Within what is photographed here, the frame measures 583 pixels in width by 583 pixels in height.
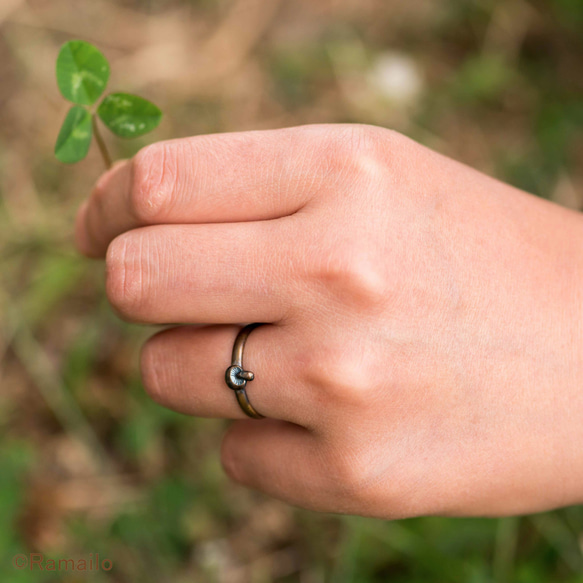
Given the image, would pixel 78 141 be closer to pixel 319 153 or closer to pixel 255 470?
pixel 319 153

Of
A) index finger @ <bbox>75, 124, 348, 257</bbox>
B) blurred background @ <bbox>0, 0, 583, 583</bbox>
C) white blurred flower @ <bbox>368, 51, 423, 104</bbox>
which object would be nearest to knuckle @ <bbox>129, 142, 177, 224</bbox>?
index finger @ <bbox>75, 124, 348, 257</bbox>

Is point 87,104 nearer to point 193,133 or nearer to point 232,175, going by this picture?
point 232,175

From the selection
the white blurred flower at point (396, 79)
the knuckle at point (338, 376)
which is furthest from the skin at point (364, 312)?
the white blurred flower at point (396, 79)

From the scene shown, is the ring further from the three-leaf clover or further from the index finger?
the three-leaf clover

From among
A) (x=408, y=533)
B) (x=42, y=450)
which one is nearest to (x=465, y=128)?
(x=408, y=533)

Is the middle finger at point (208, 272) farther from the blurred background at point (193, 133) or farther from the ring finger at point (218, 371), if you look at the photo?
the blurred background at point (193, 133)

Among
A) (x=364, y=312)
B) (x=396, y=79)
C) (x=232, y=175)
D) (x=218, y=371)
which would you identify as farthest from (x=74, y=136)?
(x=396, y=79)
